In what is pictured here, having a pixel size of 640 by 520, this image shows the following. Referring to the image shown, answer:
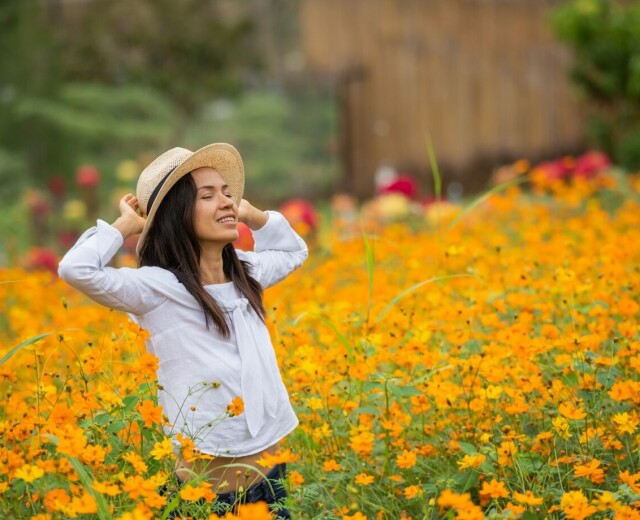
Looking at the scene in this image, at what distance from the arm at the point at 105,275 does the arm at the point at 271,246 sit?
0.41m

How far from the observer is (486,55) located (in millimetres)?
12516

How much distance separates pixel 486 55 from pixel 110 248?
1076 centimetres

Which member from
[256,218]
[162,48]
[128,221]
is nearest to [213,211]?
[128,221]

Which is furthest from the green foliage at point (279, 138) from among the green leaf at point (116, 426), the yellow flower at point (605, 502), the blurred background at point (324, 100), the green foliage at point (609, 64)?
the yellow flower at point (605, 502)

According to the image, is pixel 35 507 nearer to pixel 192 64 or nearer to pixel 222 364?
pixel 222 364

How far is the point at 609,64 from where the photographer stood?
35.2ft

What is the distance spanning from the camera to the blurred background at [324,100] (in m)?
12.3

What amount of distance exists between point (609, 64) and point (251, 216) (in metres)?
8.78

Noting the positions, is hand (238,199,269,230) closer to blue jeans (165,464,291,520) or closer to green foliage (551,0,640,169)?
blue jeans (165,464,291,520)

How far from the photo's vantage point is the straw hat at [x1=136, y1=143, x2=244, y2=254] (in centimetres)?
244

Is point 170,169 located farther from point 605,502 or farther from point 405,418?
point 605,502

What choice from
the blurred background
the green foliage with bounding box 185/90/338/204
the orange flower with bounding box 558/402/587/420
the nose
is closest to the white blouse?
the nose

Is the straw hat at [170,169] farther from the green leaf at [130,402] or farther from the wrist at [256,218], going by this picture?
the green leaf at [130,402]

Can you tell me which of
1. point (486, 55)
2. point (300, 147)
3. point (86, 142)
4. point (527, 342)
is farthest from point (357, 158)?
point (527, 342)
